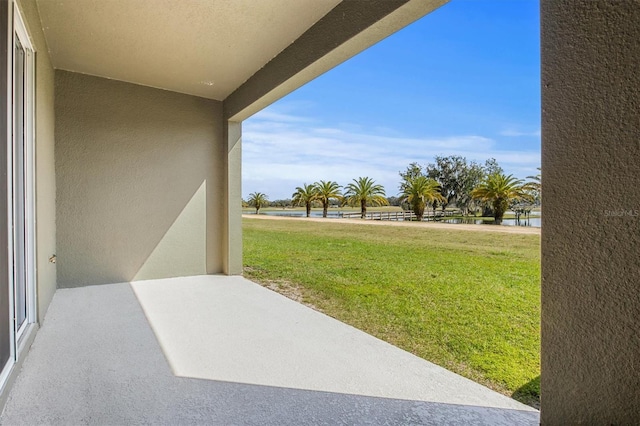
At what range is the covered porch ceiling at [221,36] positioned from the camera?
2666 mm

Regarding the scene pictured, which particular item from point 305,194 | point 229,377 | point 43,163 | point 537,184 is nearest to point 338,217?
point 305,194

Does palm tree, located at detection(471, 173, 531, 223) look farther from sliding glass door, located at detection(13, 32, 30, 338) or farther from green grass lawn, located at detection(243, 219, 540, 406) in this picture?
sliding glass door, located at detection(13, 32, 30, 338)

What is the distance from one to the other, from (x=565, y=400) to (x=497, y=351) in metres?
1.71

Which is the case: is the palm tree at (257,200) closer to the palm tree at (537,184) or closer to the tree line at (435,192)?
the tree line at (435,192)

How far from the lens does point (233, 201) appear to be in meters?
5.19

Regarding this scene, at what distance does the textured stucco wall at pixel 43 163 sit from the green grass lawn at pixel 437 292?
8.24ft

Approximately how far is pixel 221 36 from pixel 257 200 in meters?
19.8

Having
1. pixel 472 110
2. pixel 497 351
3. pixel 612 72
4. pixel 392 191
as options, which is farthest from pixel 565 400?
pixel 472 110

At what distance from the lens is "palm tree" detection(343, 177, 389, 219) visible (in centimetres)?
1970

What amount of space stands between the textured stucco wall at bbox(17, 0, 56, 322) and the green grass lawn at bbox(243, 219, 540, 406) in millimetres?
2512

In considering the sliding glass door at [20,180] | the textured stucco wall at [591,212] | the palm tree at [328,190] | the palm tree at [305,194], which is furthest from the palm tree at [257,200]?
the textured stucco wall at [591,212]

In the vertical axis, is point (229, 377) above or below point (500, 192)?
below

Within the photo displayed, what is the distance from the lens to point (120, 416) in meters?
1.73

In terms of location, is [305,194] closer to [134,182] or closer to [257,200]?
[257,200]
